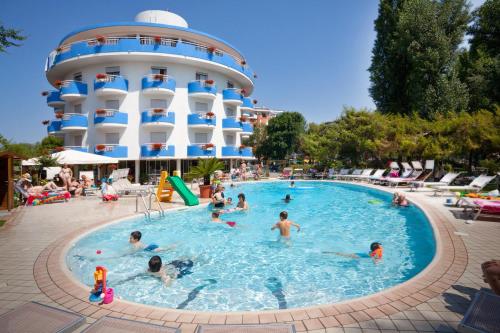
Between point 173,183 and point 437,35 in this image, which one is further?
point 437,35

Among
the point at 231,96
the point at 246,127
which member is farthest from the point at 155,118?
the point at 246,127

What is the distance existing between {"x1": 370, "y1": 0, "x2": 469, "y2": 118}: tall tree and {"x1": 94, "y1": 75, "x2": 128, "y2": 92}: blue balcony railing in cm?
2737

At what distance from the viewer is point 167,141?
26.3 meters

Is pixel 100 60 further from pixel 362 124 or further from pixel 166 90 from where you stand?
pixel 362 124

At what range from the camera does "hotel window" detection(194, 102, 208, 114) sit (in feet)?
92.8

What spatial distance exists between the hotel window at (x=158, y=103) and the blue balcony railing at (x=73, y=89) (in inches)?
258

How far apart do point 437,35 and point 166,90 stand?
2648 centimetres

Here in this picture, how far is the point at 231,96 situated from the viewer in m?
30.8

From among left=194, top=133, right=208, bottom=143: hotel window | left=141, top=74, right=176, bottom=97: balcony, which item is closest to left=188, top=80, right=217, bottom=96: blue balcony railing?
left=141, top=74, right=176, bottom=97: balcony

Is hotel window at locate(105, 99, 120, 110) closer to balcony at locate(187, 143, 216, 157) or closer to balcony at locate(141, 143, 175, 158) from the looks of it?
balcony at locate(141, 143, 175, 158)

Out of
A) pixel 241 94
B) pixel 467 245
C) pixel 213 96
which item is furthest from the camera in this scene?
pixel 241 94

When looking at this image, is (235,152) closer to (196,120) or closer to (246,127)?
(246,127)

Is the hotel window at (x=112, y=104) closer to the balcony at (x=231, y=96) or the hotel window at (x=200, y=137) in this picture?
the hotel window at (x=200, y=137)

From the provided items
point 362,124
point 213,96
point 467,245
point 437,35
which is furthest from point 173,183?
point 437,35
